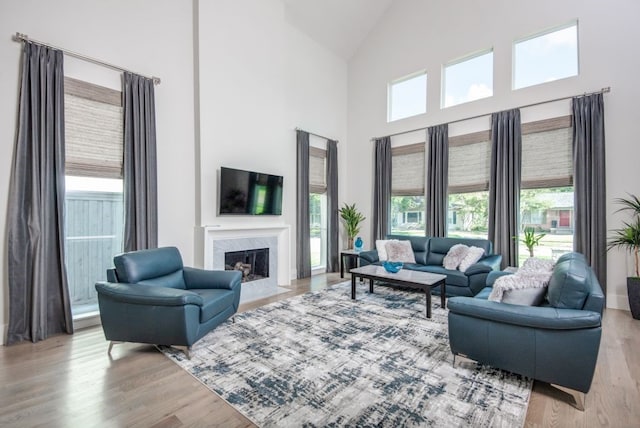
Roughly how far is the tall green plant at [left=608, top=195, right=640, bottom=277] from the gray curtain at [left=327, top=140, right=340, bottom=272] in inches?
180

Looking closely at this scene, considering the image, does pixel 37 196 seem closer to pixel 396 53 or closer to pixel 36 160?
pixel 36 160

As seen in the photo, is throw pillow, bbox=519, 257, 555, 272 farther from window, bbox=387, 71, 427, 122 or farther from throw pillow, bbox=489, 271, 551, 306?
window, bbox=387, 71, 427, 122

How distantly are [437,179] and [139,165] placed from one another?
4977mm

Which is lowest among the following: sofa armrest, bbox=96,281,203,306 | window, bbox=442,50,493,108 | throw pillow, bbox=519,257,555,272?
sofa armrest, bbox=96,281,203,306

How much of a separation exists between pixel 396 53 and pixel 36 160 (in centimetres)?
644

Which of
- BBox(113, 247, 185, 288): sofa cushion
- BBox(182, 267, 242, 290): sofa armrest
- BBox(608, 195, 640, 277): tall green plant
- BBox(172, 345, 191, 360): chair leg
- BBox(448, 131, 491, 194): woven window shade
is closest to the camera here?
BBox(172, 345, 191, 360): chair leg

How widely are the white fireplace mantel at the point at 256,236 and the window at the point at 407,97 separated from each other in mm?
3567

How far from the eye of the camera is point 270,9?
5.35m

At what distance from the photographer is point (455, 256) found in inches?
189

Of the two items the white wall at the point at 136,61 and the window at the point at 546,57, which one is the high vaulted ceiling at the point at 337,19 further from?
the window at the point at 546,57

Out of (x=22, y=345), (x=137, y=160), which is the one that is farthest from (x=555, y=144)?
(x=22, y=345)

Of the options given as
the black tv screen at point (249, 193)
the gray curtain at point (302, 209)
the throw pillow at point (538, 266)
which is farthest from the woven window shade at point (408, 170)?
the throw pillow at point (538, 266)

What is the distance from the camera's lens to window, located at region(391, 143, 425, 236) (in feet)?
20.2

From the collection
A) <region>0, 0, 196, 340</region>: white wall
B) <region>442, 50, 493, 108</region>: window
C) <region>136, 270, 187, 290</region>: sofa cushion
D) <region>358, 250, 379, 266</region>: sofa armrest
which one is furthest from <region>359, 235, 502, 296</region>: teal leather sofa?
<region>0, 0, 196, 340</region>: white wall
